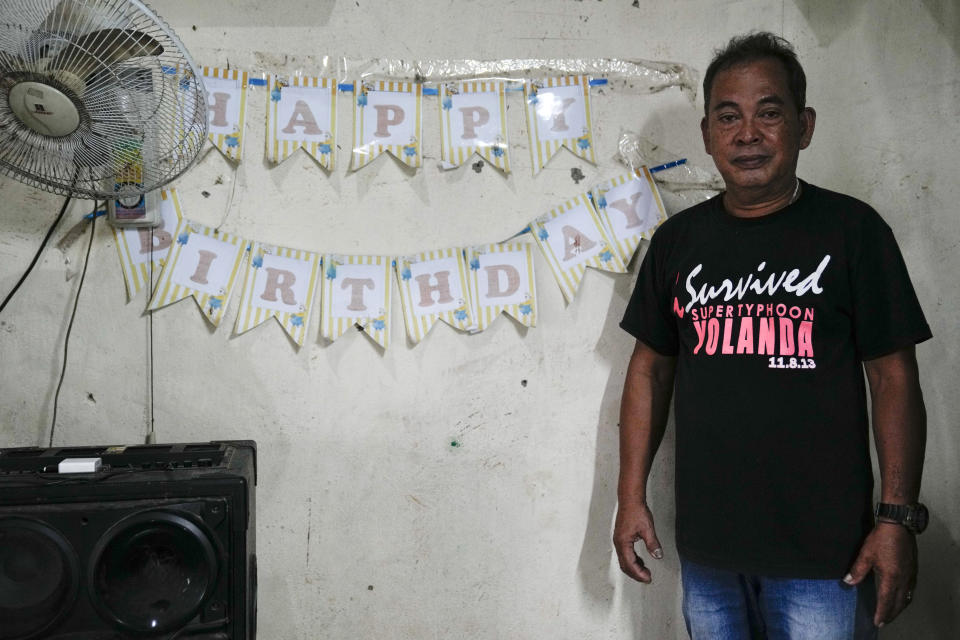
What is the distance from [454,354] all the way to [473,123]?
1.89 ft

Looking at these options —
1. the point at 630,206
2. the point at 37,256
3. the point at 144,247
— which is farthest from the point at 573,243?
the point at 37,256

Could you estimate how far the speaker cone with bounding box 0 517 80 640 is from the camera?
121 centimetres

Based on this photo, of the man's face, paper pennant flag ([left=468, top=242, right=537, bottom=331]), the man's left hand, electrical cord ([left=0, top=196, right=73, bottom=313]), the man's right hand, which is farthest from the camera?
paper pennant flag ([left=468, top=242, right=537, bottom=331])

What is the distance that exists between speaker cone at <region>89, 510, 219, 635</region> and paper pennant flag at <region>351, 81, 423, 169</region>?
0.93m

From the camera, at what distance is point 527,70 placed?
1839 millimetres

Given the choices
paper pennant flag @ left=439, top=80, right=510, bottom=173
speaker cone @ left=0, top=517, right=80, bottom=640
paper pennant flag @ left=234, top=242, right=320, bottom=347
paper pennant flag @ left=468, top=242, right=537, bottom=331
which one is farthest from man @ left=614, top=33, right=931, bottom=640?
speaker cone @ left=0, top=517, right=80, bottom=640

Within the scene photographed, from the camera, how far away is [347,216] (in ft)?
5.87

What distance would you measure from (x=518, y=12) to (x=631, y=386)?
976 millimetres

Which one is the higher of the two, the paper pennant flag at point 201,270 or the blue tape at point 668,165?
the blue tape at point 668,165

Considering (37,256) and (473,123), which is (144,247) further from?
(473,123)

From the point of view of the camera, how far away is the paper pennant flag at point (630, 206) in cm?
184

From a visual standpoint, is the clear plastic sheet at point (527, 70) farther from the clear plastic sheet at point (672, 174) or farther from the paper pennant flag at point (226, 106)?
the paper pennant flag at point (226, 106)

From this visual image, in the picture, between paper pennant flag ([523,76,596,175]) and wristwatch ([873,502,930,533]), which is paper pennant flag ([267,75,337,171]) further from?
wristwatch ([873,502,930,533])

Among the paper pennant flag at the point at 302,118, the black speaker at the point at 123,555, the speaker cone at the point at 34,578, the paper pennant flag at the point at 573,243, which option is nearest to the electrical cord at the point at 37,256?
the paper pennant flag at the point at 302,118
